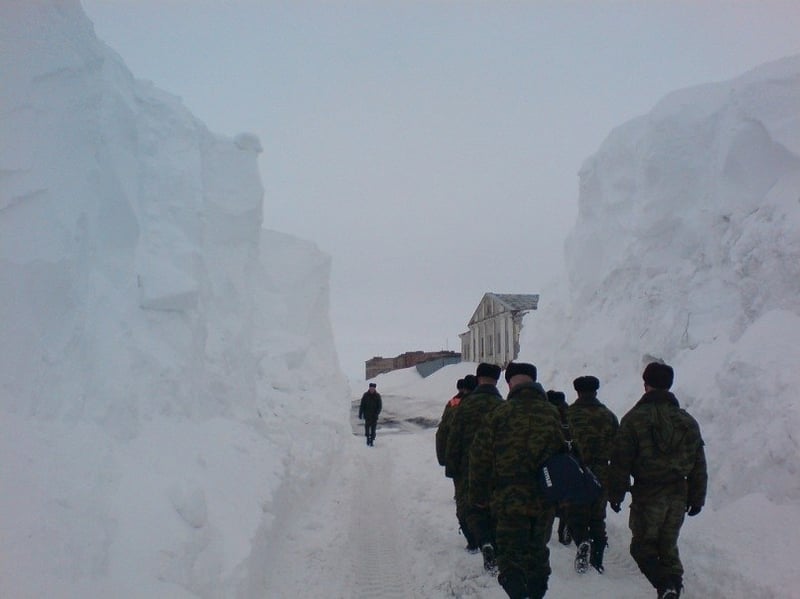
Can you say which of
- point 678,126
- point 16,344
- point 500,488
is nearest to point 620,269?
point 678,126

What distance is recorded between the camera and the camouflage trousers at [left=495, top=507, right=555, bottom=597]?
15.7ft

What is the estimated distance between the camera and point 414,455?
14.9 m

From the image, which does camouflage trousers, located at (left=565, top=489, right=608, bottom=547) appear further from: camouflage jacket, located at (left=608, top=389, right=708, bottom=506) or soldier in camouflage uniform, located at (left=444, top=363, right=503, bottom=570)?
camouflage jacket, located at (left=608, top=389, right=708, bottom=506)

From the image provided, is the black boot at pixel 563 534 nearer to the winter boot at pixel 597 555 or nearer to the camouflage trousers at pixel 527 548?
the winter boot at pixel 597 555

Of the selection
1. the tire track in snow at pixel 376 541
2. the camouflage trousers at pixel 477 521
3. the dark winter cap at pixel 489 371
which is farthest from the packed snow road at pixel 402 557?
the dark winter cap at pixel 489 371

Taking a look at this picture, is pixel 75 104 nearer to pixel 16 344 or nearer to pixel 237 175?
pixel 16 344

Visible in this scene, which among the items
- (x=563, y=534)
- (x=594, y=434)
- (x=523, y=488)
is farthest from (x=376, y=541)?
(x=523, y=488)

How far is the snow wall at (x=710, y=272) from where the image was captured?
6.62 metres

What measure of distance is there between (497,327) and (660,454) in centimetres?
3479

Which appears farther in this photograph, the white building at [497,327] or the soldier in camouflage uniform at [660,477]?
the white building at [497,327]

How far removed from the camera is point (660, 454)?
16.6 ft

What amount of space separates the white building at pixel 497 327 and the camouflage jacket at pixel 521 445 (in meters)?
28.9

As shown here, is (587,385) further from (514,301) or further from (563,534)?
(514,301)

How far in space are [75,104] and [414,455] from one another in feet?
36.2
